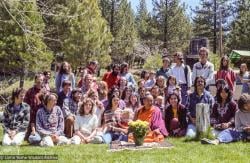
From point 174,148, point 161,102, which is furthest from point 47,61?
point 174,148

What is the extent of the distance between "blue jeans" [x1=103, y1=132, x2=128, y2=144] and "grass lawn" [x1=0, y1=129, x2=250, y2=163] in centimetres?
60

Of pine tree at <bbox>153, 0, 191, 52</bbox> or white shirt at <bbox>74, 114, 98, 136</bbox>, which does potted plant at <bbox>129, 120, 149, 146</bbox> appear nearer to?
white shirt at <bbox>74, 114, 98, 136</bbox>

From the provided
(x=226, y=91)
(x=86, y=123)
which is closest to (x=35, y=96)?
(x=86, y=123)

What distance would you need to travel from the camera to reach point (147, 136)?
30.7ft

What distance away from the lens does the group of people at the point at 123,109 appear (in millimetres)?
9500

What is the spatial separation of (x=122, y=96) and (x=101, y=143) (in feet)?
6.06

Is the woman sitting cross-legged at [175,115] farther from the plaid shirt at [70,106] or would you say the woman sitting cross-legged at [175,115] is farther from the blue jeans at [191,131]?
the plaid shirt at [70,106]

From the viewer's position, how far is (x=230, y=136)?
9.23 m

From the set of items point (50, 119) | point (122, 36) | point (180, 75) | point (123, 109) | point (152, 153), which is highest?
point (122, 36)

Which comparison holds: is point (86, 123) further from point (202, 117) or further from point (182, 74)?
point (182, 74)

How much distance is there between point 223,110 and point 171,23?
41716 mm

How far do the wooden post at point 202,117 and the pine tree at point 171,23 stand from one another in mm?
41315

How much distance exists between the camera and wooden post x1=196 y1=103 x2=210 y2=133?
948cm

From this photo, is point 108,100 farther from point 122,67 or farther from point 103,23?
point 103,23
